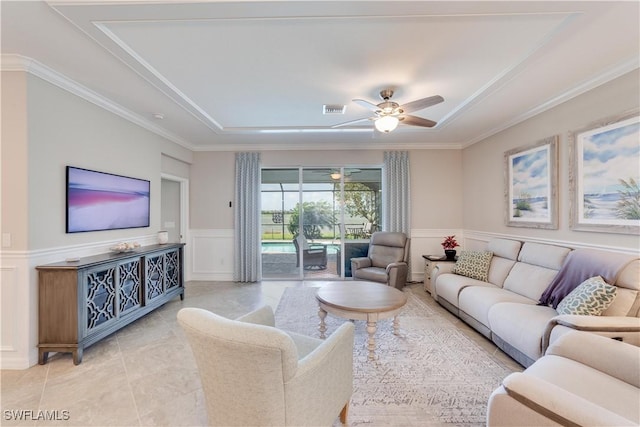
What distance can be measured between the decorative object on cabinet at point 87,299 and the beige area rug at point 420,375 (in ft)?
5.83

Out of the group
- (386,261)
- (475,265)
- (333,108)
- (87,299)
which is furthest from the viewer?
(386,261)

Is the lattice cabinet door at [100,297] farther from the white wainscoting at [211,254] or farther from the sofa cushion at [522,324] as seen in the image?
the sofa cushion at [522,324]

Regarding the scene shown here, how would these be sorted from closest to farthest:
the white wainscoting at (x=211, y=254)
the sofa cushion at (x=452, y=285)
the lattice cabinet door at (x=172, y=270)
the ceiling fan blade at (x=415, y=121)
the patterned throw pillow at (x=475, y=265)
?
the ceiling fan blade at (x=415, y=121) → the sofa cushion at (x=452, y=285) → the patterned throw pillow at (x=475, y=265) → the lattice cabinet door at (x=172, y=270) → the white wainscoting at (x=211, y=254)

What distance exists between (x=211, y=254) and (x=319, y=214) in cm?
231

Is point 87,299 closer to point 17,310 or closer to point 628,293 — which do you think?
point 17,310

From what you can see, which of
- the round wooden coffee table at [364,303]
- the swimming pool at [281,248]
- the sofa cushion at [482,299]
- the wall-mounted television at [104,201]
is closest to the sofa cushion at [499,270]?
the sofa cushion at [482,299]

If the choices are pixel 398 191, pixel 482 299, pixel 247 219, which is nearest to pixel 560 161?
pixel 482 299

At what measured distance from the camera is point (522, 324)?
2320mm

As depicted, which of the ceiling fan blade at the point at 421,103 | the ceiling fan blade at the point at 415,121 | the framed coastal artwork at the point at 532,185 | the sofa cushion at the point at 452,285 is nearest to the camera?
the ceiling fan blade at the point at 421,103

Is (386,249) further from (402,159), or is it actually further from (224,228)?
(224,228)

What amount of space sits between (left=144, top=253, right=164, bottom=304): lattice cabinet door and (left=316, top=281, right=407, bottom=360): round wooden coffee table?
221cm

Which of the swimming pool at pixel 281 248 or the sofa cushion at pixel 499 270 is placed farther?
the swimming pool at pixel 281 248

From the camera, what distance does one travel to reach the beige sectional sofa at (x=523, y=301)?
76.4 inches

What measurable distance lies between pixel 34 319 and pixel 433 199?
578cm
